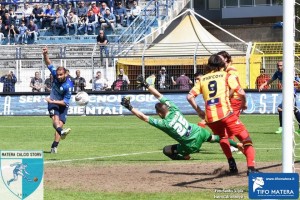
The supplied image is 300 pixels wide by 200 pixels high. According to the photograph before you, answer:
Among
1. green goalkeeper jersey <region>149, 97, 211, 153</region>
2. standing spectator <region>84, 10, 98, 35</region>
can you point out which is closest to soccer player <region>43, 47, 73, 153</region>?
green goalkeeper jersey <region>149, 97, 211, 153</region>

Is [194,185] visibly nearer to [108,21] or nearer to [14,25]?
[108,21]

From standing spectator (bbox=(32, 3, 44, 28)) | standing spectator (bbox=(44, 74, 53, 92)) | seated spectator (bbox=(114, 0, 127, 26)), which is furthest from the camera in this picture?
standing spectator (bbox=(32, 3, 44, 28))

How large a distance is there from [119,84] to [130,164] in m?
20.3

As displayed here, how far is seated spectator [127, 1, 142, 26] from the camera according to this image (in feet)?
154

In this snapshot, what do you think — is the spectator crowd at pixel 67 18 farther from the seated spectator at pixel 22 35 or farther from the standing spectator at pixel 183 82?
the standing spectator at pixel 183 82

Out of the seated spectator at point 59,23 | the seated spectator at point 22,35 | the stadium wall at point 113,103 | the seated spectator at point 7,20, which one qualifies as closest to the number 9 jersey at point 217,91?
the stadium wall at point 113,103

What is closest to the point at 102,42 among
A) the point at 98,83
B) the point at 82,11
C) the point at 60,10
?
the point at 98,83

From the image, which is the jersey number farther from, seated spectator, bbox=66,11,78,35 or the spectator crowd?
seated spectator, bbox=66,11,78,35

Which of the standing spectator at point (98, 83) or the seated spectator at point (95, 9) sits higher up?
the seated spectator at point (95, 9)

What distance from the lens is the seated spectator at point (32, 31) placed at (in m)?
47.1

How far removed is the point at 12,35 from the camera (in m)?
47.8

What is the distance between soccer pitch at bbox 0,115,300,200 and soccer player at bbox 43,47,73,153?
0.45m

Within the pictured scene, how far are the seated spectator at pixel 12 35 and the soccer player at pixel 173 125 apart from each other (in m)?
31.6

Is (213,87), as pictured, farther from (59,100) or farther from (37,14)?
(37,14)
